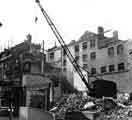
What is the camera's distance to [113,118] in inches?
698

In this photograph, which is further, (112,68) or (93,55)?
(93,55)

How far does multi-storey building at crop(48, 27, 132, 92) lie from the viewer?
38.2 meters

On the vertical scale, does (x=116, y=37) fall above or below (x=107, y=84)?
above

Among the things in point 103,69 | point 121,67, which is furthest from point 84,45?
point 121,67

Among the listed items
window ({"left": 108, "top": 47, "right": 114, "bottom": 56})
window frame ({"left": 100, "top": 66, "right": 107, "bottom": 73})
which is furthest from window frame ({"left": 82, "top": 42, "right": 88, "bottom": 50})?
window frame ({"left": 100, "top": 66, "right": 107, "bottom": 73})

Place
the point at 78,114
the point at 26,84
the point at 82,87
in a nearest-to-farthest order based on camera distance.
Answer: the point at 78,114
the point at 26,84
the point at 82,87

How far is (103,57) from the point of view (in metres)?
44.5

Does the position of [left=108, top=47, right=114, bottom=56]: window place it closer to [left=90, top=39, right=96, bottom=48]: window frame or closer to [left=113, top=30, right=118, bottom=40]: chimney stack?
[left=113, top=30, right=118, bottom=40]: chimney stack

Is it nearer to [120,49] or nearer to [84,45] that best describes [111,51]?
[120,49]

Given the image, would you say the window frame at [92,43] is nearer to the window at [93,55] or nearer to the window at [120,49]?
the window at [93,55]

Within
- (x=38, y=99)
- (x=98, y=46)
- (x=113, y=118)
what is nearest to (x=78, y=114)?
(x=38, y=99)

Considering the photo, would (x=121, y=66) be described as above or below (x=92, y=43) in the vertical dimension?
below

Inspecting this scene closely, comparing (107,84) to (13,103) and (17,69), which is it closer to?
(13,103)

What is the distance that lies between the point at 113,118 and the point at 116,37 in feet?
96.4
